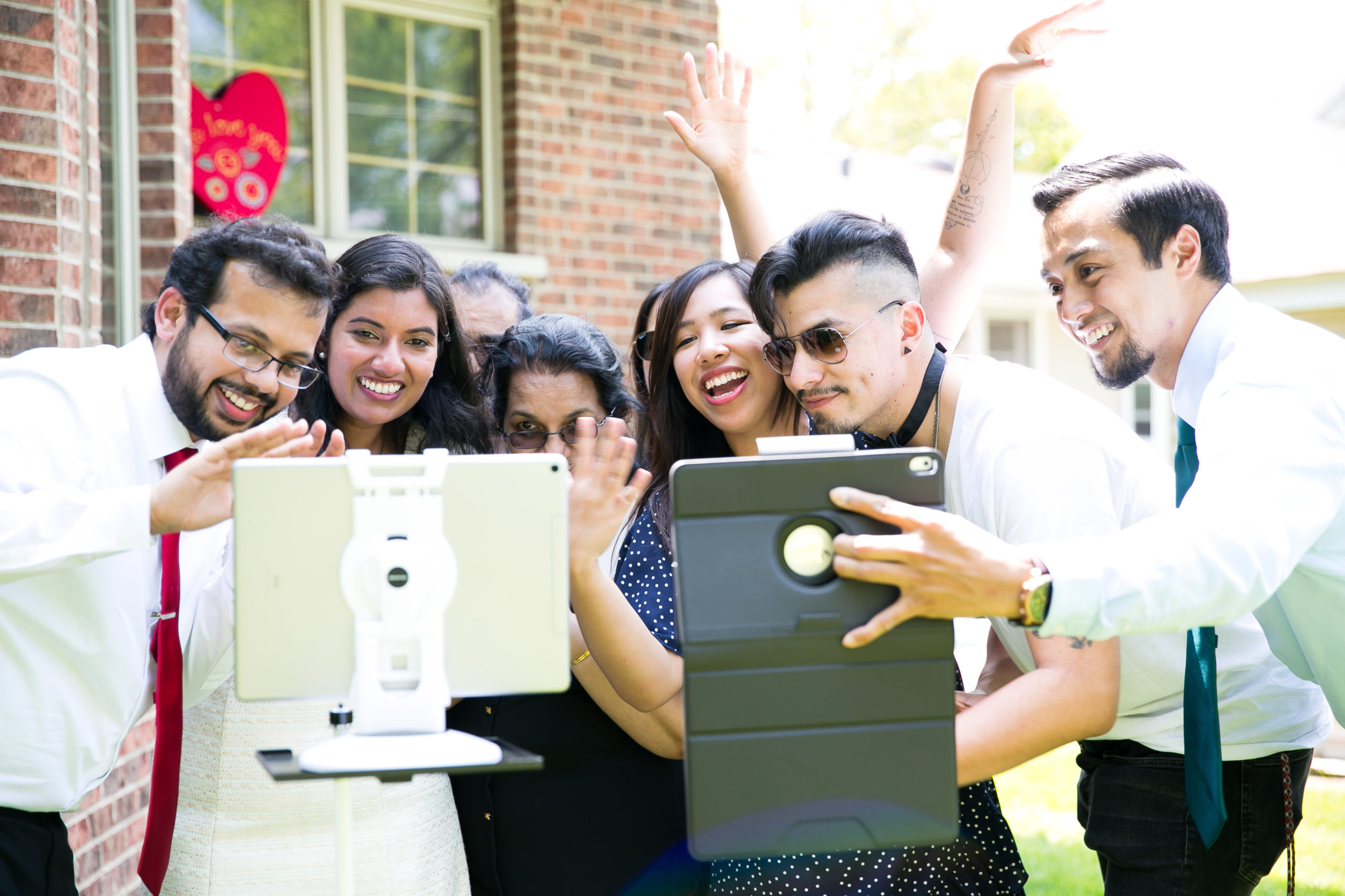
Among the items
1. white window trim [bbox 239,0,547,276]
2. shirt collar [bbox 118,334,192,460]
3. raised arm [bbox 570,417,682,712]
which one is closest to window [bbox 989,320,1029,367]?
white window trim [bbox 239,0,547,276]

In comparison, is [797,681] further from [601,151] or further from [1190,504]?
[601,151]

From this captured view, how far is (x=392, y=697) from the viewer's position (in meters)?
1.53

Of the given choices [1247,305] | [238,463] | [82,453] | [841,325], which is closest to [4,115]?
[82,453]

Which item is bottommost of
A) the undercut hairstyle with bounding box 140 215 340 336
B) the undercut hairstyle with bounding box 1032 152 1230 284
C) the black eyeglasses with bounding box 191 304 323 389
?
the black eyeglasses with bounding box 191 304 323 389

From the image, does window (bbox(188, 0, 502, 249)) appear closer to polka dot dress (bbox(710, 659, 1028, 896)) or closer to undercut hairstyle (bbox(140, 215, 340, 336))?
undercut hairstyle (bbox(140, 215, 340, 336))

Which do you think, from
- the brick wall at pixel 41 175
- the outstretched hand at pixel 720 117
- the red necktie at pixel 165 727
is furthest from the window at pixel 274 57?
the red necktie at pixel 165 727

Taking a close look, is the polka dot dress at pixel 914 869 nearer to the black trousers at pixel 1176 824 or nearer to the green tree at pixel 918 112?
the black trousers at pixel 1176 824

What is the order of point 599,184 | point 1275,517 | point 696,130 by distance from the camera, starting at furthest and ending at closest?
point 599,184 → point 696,130 → point 1275,517

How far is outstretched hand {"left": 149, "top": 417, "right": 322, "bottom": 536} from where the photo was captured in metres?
1.83

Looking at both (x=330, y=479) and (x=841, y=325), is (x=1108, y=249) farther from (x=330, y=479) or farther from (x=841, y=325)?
(x=330, y=479)

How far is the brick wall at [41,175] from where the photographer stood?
9.58ft

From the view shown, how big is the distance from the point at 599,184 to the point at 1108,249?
14.3 feet

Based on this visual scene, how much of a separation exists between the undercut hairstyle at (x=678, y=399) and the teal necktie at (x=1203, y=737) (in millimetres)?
1014

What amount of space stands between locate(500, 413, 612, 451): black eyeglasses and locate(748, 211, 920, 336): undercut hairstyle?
0.52 meters
